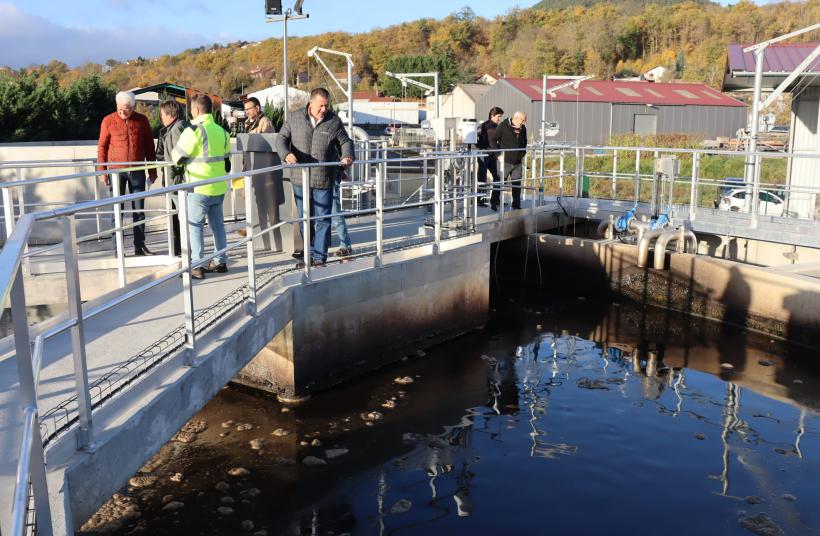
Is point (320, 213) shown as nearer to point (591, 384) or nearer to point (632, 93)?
point (591, 384)

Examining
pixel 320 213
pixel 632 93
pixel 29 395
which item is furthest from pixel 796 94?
pixel 632 93

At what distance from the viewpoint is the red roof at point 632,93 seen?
51.5 metres

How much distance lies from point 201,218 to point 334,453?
2459 mm

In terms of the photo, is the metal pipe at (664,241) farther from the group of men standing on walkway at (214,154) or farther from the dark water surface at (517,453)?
the group of men standing on walkway at (214,154)

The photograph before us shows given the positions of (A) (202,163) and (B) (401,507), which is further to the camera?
(A) (202,163)

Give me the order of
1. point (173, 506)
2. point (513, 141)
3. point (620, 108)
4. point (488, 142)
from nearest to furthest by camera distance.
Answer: point (173, 506), point (513, 141), point (488, 142), point (620, 108)

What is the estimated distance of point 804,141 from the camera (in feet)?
55.6

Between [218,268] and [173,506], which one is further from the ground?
[218,268]

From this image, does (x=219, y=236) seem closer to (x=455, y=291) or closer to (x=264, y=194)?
(x=264, y=194)

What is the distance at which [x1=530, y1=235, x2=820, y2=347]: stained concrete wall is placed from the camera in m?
9.61

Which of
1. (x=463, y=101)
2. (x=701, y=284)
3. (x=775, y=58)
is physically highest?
(x=463, y=101)

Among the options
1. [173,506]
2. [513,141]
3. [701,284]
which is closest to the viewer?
[173,506]

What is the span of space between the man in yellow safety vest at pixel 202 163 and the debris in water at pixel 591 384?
3967 millimetres

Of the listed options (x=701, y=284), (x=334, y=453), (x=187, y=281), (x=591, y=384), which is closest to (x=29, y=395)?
(x=187, y=281)
